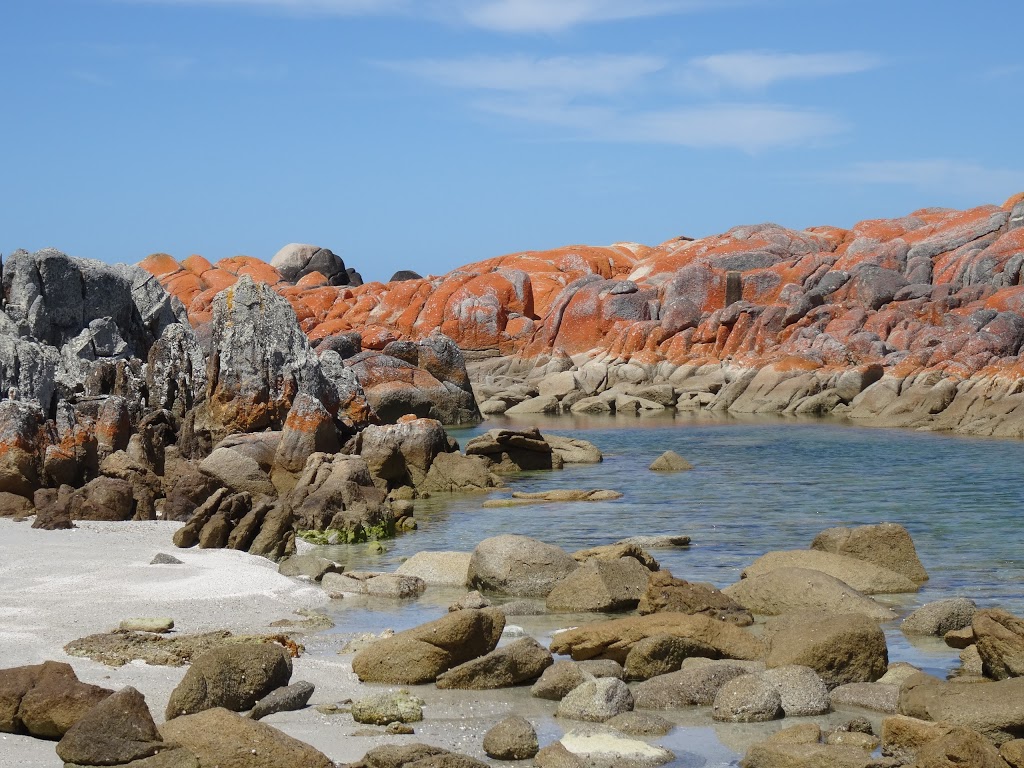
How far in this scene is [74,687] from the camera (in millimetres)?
9398

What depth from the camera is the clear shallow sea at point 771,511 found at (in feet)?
55.2

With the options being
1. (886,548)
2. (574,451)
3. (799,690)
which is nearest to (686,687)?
(799,690)

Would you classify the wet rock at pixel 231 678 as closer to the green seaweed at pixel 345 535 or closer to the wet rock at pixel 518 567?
the wet rock at pixel 518 567

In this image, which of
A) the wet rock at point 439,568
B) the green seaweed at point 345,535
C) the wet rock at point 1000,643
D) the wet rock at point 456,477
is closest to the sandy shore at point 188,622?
the wet rock at point 439,568

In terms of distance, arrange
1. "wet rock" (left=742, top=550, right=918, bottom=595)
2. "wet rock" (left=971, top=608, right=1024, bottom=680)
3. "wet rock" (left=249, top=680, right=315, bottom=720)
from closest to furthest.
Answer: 1. "wet rock" (left=249, top=680, right=315, bottom=720)
2. "wet rock" (left=971, top=608, right=1024, bottom=680)
3. "wet rock" (left=742, top=550, right=918, bottom=595)

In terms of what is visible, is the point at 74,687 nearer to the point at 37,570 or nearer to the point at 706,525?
the point at 37,570

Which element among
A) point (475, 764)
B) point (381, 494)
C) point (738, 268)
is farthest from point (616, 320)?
point (475, 764)

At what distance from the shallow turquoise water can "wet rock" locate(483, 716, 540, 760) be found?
16.6 ft

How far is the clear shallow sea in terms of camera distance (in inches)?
662

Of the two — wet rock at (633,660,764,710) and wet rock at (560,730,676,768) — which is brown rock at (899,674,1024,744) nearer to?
wet rock at (633,660,764,710)

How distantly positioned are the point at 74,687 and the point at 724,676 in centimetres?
560

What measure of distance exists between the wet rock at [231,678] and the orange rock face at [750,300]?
1724 inches

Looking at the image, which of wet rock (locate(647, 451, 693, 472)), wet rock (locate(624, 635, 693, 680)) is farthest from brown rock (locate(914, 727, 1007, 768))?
wet rock (locate(647, 451, 693, 472))

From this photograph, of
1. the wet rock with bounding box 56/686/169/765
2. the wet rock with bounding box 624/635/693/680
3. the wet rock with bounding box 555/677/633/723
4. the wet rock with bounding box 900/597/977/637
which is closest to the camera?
the wet rock with bounding box 56/686/169/765
